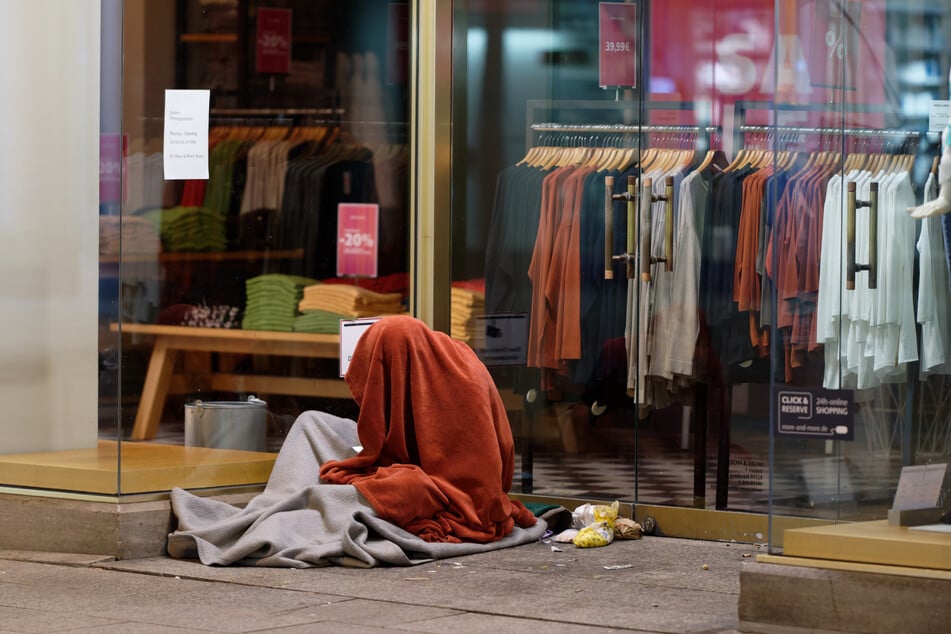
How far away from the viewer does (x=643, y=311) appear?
6379mm

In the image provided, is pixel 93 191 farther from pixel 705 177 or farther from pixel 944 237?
pixel 944 237

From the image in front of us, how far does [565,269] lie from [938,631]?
2895 millimetres

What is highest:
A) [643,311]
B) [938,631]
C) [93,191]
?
[93,191]

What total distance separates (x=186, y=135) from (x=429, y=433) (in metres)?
1.52

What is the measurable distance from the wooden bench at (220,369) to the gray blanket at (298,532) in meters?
0.42

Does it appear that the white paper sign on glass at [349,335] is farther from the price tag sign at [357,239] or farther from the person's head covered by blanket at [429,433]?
the person's head covered by blanket at [429,433]

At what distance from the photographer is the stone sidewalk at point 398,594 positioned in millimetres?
4414

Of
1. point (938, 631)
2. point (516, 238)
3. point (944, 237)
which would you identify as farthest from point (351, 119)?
point (938, 631)

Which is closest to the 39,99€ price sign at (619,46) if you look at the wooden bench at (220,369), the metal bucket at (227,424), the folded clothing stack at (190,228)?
the wooden bench at (220,369)

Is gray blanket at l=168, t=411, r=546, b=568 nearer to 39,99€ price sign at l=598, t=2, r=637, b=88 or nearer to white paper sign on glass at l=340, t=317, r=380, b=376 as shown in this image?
white paper sign on glass at l=340, t=317, r=380, b=376

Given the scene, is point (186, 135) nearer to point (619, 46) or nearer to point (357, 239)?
point (357, 239)

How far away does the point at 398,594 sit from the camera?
487 cm

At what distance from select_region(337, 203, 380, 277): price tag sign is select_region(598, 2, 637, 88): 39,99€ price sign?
1.17 metres

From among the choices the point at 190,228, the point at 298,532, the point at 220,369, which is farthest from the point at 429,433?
the point at 190,228
